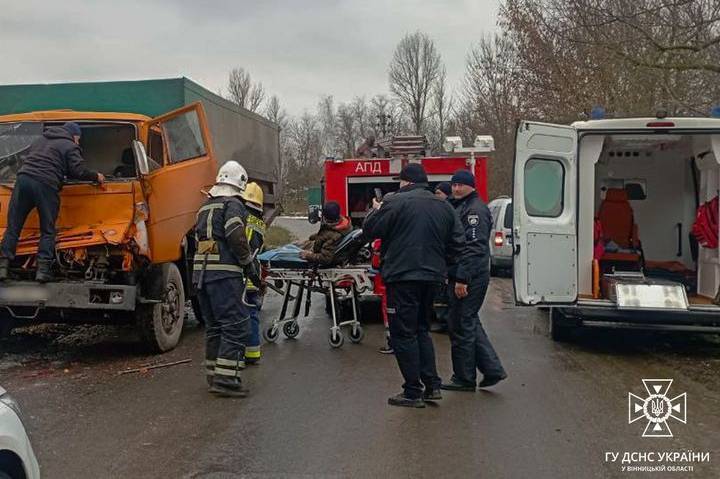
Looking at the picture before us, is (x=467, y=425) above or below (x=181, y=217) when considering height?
below

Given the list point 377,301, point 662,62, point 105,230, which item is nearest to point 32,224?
point 105,230

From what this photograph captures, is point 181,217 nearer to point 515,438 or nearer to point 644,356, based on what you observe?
point 515,438

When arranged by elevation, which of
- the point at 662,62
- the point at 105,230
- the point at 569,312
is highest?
the point at 662,62

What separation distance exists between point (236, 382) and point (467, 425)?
2102 millimetres

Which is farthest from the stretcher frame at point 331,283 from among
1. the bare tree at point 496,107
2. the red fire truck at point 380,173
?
the bare tree at point 496,107

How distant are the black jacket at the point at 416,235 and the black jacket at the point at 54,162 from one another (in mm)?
3261

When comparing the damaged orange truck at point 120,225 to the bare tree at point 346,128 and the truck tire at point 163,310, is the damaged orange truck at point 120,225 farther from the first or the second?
the bare tree at point 346,128

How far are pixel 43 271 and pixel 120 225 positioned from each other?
2.81 feet

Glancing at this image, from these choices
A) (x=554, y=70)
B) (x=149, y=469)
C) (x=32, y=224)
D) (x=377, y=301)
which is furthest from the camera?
(x=554, y=70)

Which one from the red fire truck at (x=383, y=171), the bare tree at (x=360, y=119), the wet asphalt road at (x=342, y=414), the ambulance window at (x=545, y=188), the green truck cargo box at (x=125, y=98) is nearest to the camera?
the wet asphalt road at (x=342, y=414)

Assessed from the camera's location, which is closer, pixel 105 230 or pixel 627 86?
pixel 105 230

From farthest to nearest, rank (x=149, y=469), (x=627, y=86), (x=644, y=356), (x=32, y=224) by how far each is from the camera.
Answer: (x=627, y=86)
(x=644, y=356)
(x=32, y=224)
(x=149, y=469)

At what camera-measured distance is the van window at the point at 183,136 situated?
8.27 meters

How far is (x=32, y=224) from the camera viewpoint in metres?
7.43
